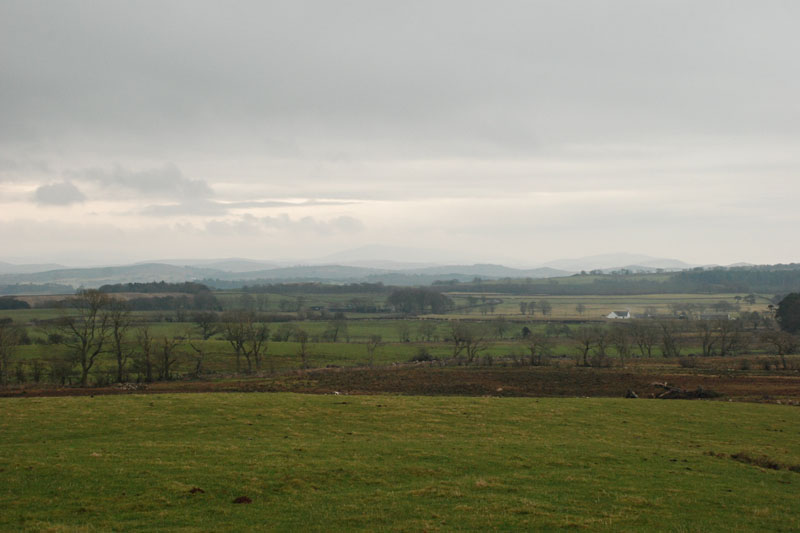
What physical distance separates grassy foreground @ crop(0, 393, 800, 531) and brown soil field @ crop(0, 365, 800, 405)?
11.7m

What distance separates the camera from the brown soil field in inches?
1725

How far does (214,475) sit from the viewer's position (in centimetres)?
1839

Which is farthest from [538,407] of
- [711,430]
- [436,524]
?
[436,524]

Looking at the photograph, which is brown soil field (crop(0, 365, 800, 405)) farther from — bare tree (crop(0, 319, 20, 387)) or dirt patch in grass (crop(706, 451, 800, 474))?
dirt patch in grass (crop(706, 451, 800, 474))

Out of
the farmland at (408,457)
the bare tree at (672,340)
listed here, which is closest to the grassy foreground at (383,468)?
the farmland at (408,457)

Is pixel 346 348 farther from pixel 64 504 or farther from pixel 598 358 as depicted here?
pixel 64 504

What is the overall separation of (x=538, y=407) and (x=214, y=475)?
75.5ft

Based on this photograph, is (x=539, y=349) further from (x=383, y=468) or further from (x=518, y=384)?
(x=383, y=468)

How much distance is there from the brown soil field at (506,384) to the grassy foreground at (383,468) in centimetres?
1167

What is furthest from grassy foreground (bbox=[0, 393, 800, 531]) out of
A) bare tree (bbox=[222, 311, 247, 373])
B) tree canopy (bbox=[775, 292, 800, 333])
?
tree canopy (bbox=[775, 292, 800, 333])

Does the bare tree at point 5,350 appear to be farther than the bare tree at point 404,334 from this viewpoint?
No

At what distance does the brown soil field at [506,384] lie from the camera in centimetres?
4381

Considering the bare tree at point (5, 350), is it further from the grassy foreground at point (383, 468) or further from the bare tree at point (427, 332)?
the bare tree at point (427, 332)

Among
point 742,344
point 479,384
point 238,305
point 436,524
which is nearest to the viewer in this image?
point 436,524
